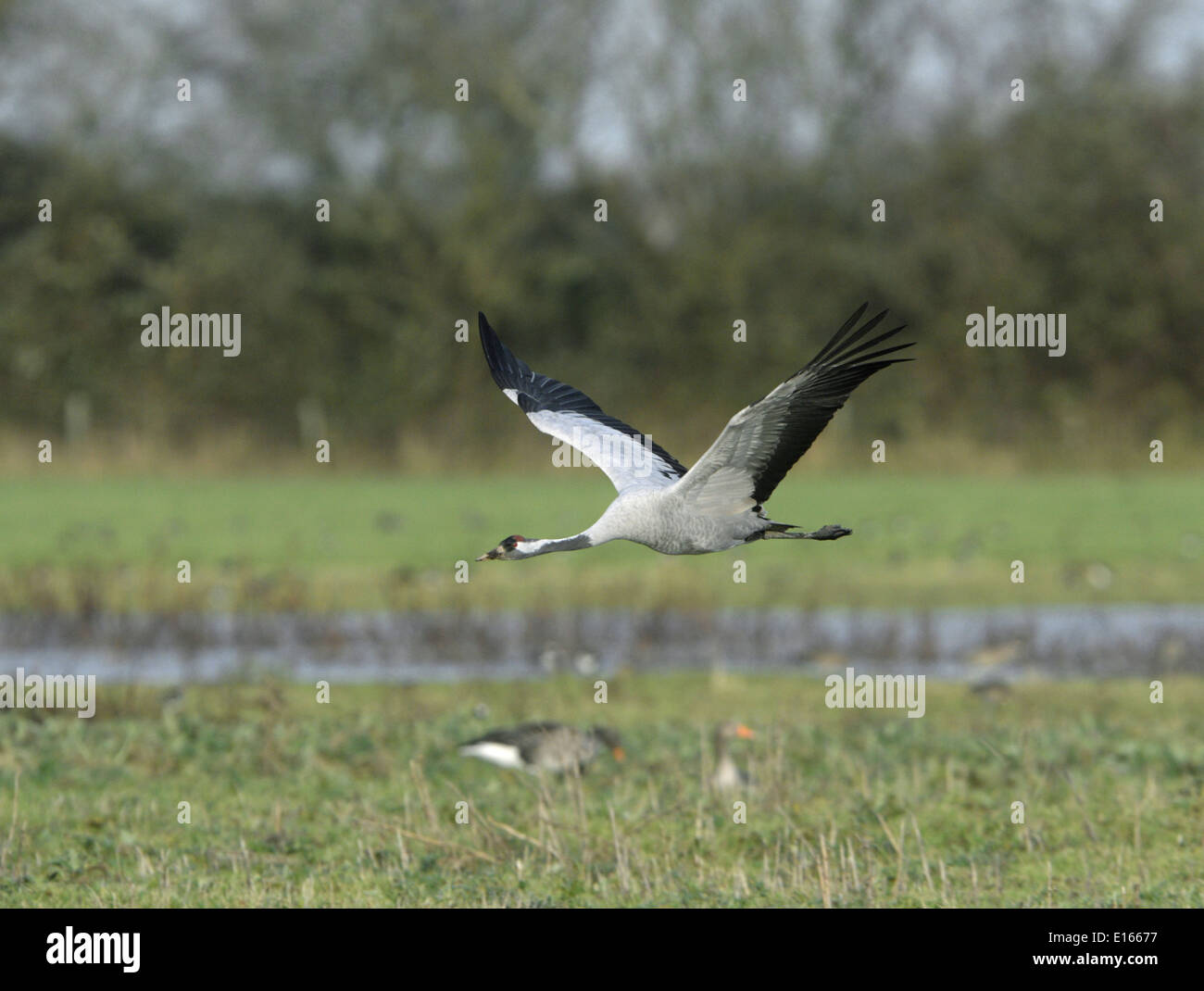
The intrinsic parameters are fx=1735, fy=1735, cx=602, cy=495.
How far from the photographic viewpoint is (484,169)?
125ft

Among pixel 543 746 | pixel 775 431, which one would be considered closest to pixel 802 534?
pixel 775 431

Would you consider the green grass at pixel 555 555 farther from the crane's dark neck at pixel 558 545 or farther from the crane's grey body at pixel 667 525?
the crane's grey body at pixel 667 525

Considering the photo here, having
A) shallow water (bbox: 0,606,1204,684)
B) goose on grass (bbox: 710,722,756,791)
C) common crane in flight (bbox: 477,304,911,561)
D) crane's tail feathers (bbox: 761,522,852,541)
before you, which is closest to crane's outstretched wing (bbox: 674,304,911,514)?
common crane in flight (bbox: 477,304,911,561)

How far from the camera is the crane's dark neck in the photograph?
725 cm

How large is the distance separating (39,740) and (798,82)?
29633mm

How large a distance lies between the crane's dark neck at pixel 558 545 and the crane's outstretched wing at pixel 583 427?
0.41m

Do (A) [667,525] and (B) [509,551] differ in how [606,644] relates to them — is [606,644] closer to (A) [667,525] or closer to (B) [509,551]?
(B) [509,551]

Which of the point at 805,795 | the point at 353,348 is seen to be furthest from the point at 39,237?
the point at 805,795

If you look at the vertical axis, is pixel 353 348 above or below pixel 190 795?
above

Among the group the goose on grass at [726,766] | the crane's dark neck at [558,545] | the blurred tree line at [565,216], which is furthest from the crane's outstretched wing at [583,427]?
the blurred tree line at [565,216]

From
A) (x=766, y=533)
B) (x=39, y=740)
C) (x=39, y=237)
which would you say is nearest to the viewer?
(x=766, y=533)

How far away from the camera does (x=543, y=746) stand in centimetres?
1046

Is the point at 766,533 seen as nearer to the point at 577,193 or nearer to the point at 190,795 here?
the point at 190,795

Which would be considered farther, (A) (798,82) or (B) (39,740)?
(A) (798,82)
